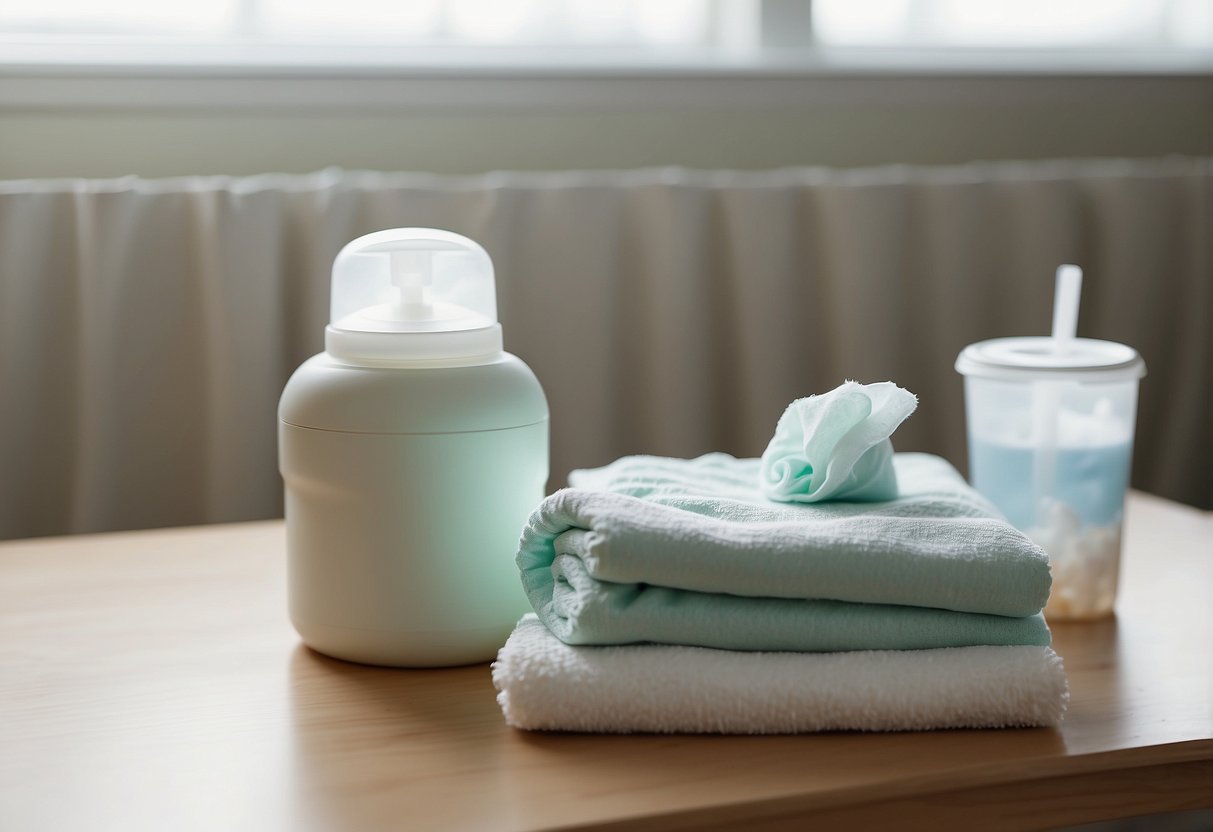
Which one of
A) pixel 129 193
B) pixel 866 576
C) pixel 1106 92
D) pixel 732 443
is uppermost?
pixel 1106 92

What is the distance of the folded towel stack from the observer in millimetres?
506

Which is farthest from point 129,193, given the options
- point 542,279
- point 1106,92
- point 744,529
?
point 1106,92

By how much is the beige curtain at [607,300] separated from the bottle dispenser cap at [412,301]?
1.65 ft

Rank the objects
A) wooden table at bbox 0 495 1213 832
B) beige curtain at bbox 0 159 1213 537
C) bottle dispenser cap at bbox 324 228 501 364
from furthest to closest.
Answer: beige curtain at bbox 0 159 1213 537
bottle dispenser cap at bbox 324 228 501 364
wooden table at bbox 0 495 1213 832

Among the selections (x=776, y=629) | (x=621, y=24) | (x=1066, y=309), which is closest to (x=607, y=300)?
(x=621, y=24)

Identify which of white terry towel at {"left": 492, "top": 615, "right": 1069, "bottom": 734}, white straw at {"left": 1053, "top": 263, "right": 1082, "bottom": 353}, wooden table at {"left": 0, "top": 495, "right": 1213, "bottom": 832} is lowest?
wooden table at {"left": 0, "top": 495, "right": 1213, "bottom": 832}

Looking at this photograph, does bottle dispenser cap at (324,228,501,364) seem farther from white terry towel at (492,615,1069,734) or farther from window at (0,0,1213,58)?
window at (0,0,1213,58)

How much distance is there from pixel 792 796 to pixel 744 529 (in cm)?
12

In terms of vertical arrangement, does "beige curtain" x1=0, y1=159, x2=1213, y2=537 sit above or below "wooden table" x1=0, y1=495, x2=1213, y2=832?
above

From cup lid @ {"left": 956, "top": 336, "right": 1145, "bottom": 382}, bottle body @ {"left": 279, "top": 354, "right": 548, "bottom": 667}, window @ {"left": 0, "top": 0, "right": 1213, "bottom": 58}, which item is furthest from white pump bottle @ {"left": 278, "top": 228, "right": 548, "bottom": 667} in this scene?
window @ {"left": 0, "top": 0, "right": 1213, "bottom": 58}

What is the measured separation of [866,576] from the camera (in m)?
0.51

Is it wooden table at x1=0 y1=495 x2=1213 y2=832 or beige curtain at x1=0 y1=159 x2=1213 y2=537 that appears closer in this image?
wooden table at x1=0 y1=495 x2=1213 y2=832

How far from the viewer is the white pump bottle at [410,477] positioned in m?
0.55

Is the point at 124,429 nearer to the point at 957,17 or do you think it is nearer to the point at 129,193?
the point at 129,193
